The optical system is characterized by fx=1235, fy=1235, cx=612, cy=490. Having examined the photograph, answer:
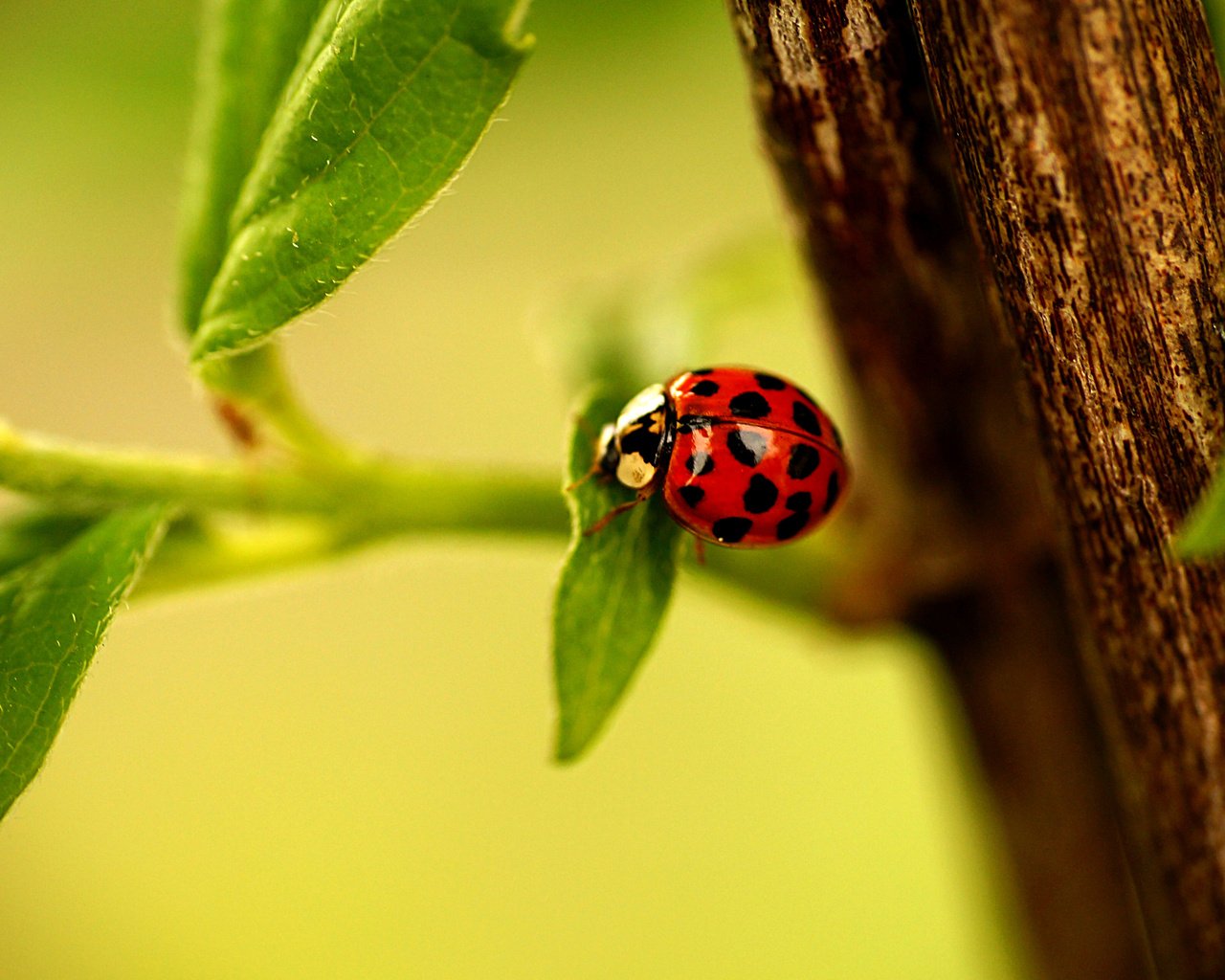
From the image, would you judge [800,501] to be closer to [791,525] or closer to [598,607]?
[791,525]

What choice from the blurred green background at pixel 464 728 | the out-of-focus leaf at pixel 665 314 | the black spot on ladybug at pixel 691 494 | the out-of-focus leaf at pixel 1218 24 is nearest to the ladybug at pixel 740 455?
the black spot on ladybug at pixel 691 494

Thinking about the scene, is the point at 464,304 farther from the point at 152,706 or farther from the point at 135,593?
the point at 135,593

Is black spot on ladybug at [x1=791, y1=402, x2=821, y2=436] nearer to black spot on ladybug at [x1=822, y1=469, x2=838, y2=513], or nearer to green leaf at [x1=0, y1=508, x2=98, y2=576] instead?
black spot on ladybug at [x1=822, y1=469, x2=838, y2=513]

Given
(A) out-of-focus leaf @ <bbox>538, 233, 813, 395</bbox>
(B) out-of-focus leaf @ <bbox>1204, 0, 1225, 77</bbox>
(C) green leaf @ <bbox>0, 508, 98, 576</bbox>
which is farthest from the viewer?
(A) out-of-focus leaf @ <bbox>538, 233, 813, 395</bbox>

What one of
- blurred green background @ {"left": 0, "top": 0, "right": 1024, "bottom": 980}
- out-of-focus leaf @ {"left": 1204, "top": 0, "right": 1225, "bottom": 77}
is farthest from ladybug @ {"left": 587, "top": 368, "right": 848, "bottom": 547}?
blurred green background @ {"left": 0, "top": 0, "right": 1024, "bottom": 980}

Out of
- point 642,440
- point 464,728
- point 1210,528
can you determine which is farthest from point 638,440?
point 464,728

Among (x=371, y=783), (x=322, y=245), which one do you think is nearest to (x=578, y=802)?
(x=371, y=783)
